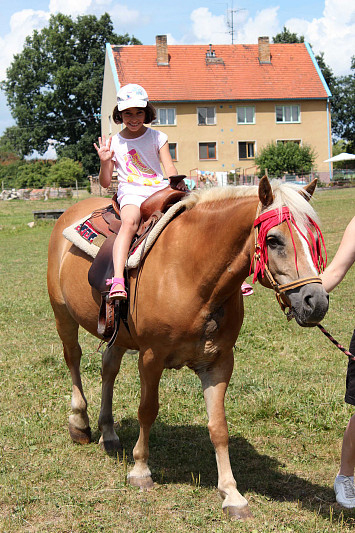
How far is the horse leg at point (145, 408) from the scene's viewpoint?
409cm

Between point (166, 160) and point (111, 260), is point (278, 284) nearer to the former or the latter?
point (111, 260)

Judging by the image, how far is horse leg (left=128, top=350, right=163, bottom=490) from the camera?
4090 mm

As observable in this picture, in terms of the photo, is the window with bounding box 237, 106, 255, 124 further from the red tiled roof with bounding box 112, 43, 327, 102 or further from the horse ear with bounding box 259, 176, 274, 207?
the horse ear with bounding box 259, 176, 274, 207

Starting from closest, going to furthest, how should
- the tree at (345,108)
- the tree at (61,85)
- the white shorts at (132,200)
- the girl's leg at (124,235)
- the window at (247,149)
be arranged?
1. the girl's leg at (124,235)
2. the white shorts at (132,200)
3. the window at (247,149)
4. the tree at (61,85)
5. the tree at (345,108)

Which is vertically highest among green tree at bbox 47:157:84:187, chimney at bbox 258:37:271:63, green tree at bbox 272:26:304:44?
green tree at bbox 272:26:304:44

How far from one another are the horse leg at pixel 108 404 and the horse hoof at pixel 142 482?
74 cm

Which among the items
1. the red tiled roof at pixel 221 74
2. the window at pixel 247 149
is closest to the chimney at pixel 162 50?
the red tiled roof at pixel 221 74

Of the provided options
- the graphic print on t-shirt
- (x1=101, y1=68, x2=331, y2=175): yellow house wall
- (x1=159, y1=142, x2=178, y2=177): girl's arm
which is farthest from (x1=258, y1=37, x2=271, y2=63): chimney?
the graphic print on t-shirt

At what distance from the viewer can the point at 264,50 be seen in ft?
154

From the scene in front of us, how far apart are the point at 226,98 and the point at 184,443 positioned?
42.4 m

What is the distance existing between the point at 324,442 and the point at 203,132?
4210cm

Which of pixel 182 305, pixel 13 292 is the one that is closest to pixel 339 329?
pixel 182 305

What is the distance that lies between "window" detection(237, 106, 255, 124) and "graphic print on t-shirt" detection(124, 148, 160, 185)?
42788 millimetres

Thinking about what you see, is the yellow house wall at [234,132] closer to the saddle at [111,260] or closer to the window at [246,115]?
the window at [246,115]
